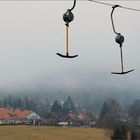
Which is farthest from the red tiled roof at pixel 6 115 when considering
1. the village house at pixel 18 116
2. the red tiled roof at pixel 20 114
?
the red tiled roof at pixel 20 114

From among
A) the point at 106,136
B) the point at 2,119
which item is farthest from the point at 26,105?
the point at 106,136

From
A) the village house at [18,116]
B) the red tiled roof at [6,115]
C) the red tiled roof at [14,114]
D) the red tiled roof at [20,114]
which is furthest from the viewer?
the red tiled roof at [20,114]

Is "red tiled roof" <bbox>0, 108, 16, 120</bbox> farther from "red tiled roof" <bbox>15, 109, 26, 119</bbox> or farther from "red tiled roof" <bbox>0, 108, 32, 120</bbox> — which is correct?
"red tiled roof" <bbox>15, 109, 26, 119</bbox>

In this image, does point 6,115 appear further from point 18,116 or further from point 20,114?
Answer: point 20,114

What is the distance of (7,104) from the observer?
443 ft

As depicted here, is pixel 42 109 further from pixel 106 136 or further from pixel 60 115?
pixel 106 136

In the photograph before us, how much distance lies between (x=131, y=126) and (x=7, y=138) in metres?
18.7

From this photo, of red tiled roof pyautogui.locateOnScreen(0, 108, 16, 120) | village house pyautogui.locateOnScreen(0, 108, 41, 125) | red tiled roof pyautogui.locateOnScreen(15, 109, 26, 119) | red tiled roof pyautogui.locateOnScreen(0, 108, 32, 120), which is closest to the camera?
village house pyautogui.locateOnScreen(0, 108, 41, 125)

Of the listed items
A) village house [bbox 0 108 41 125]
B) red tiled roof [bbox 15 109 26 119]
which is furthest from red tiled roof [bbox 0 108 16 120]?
red tiled roof [bbox 15 109 26 119]

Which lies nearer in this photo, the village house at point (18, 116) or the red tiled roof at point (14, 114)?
the village house at point (18, 116)

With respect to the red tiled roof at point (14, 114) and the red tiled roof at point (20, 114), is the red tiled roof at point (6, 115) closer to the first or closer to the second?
the red tiled roof at point (14, 114)

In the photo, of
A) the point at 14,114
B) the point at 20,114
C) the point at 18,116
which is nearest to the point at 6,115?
the point at 18,116

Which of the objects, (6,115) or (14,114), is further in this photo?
(14,114)

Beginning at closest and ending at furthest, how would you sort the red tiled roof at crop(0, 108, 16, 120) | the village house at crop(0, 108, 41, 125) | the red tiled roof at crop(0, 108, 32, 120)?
the village house at crop(0, 108, 41, 125)
the red tiled roof at crop(0, 108, 16, 120)
the red tiled roof at crop(0, 108, 32, 120)
